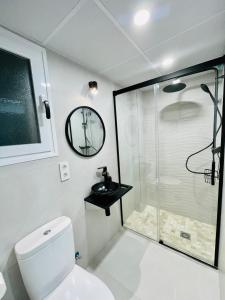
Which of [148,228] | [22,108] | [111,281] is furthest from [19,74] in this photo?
[148,228]

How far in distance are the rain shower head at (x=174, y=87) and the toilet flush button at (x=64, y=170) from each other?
164 centimetres

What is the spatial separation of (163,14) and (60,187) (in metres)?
1.53

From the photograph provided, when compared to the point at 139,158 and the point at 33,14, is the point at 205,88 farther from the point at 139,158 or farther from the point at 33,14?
the point at 33,14

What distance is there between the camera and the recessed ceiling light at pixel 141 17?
849 millimetres

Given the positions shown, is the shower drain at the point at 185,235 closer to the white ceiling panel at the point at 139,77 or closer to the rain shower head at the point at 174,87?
the rain shower head at the point at 174,87

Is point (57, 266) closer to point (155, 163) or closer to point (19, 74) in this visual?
point (19, 74)

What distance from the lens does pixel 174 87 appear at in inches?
71.9

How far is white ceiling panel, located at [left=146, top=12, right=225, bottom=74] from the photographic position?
1.01 m

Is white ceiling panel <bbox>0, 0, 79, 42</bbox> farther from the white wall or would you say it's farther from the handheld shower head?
the handheld shower head

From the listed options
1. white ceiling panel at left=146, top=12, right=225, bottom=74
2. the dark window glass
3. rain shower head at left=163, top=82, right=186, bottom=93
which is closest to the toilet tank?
the dark window glass

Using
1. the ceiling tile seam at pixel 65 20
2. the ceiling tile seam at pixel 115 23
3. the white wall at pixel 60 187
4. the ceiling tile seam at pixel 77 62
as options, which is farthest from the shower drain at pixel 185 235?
the ceiling tile seam at pixel 65 20

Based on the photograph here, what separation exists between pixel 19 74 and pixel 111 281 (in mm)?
2105

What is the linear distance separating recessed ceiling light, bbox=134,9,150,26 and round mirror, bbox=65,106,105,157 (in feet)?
2.76

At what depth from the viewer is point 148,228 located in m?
2.06
